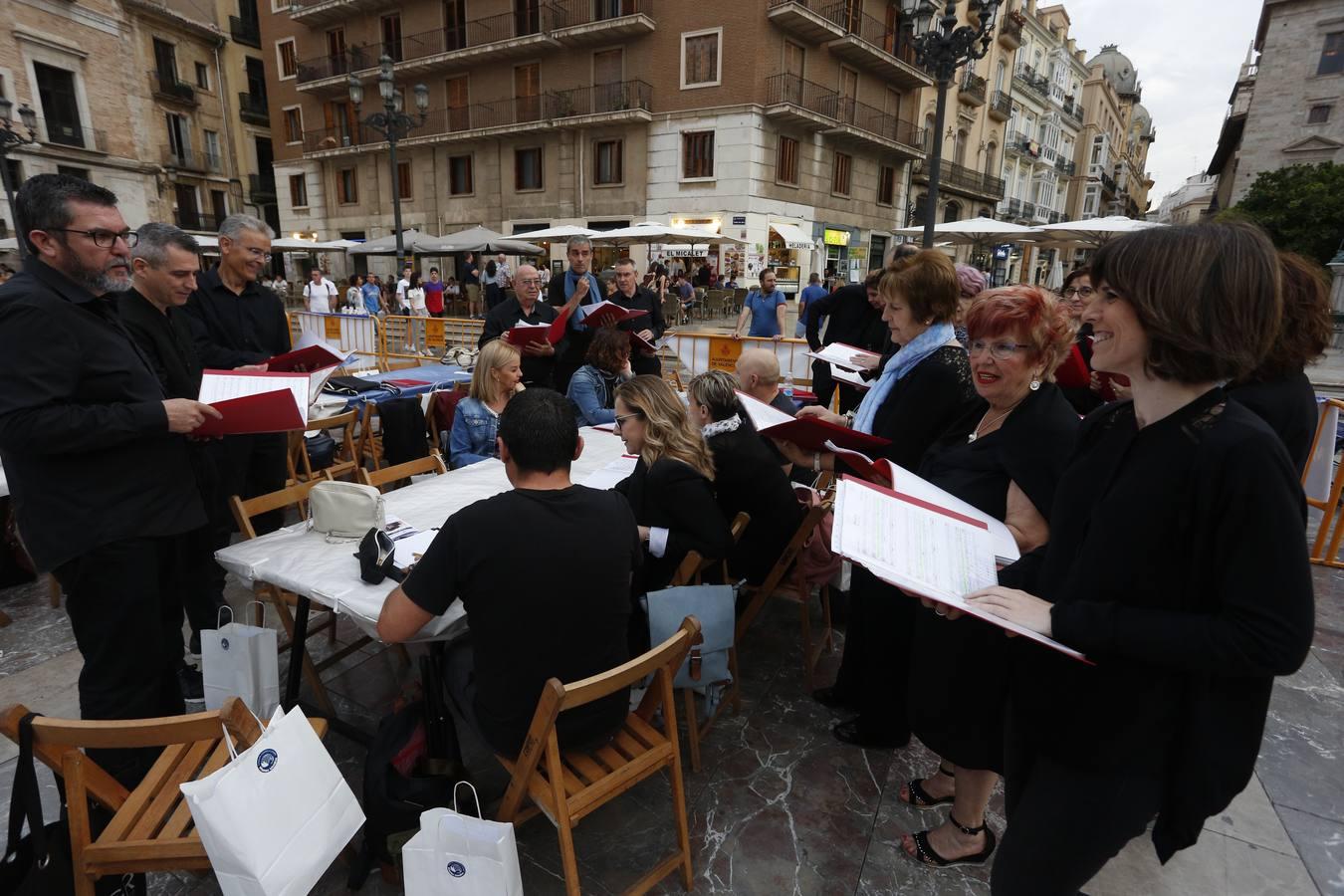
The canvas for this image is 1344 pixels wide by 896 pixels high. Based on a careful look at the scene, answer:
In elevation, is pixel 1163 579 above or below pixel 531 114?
below

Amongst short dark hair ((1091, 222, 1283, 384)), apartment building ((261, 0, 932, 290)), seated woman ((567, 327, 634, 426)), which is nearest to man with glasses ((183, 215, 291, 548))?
seated woman ((567, 327, 634, 426))

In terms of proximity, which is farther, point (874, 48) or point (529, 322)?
point (874, 48)

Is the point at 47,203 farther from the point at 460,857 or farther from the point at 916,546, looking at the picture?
the point at 916,546

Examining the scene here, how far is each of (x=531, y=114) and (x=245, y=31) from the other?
1939 cm

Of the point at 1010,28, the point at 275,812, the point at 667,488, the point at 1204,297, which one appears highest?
the point at 1010,28

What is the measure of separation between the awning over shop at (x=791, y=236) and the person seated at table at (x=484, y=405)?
56.8ft

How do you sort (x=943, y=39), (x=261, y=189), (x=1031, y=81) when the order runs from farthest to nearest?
1. (x=1031, y=81)
2. (x=261, y=189)
3. (x=943, y=39)

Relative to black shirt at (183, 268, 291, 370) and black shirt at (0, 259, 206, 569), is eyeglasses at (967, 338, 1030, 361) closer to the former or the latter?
black shirt at (0, 259, 206, 569)

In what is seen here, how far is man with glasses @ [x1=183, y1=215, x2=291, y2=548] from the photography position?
3.49 m

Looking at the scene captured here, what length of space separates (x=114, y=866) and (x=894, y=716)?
2502 millimetres

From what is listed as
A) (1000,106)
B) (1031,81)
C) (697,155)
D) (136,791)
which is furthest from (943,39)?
(1031,81)

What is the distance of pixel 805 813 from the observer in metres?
2.34

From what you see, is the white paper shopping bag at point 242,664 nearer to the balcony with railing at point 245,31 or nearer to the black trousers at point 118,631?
the black trousers at point 118,631

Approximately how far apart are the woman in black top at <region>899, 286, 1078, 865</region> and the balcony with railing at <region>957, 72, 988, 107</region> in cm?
3017
